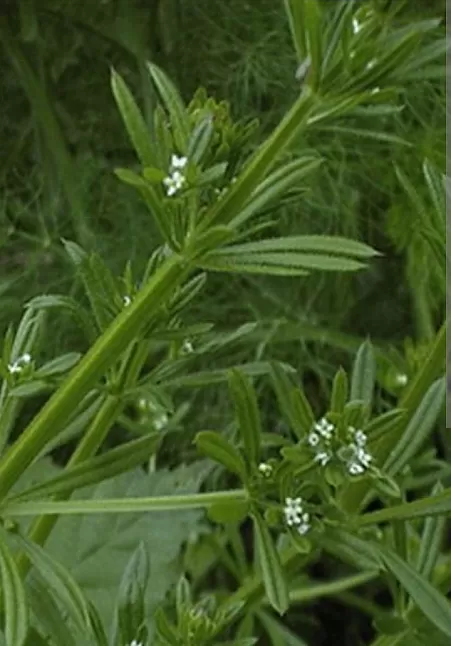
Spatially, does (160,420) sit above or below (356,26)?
below

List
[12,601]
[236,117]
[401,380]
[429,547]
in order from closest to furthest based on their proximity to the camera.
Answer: [12,601] → [429,547] → [401,380] → [236,117]

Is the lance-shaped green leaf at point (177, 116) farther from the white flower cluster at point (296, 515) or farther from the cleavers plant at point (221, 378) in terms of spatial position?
the white flower cluster at point (296, 515)

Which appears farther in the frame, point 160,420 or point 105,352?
point 160,420

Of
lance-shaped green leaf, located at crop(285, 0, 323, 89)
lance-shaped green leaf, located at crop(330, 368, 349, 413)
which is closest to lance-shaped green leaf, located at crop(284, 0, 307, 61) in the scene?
lance-shaped green leaf, located at crop(285, 0, 323, 89)

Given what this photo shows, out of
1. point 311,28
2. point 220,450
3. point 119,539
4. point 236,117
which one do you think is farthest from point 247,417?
point 236,117

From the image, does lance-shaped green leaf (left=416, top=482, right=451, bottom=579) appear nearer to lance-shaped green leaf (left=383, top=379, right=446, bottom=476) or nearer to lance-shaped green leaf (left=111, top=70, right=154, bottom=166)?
lance-shaped green leaf (left=383, top=379, right=446, bottom=476)

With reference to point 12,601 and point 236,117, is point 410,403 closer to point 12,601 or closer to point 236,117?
point 12,601
